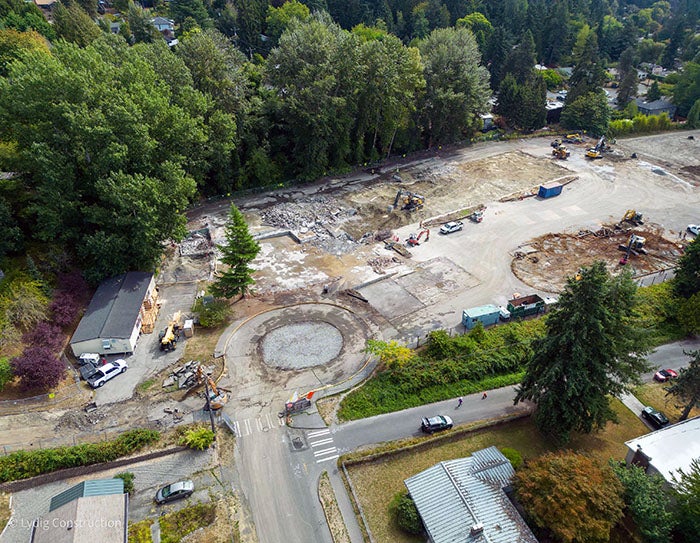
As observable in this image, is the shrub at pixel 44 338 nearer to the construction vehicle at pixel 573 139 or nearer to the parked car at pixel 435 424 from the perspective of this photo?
the parked car at pixel 435 424

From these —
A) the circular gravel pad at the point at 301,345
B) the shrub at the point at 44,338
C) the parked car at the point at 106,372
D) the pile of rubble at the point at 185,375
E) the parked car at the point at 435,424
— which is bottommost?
the parked car at the point at 435,424

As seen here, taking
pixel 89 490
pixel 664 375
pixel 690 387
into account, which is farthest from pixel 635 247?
pixel 89 490

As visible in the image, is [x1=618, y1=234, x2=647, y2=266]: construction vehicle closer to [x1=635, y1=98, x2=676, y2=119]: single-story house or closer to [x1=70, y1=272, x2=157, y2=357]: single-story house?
[x1=70, y1=272, x2=157, y2=357]: single-story house

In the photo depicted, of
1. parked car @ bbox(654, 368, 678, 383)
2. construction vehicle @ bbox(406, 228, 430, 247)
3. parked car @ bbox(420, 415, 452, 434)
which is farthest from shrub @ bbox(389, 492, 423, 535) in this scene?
construction vehicle @ bbox(406, 228, 430, 247)

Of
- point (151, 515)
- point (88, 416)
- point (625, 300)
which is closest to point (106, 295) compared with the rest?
point (88, 416)

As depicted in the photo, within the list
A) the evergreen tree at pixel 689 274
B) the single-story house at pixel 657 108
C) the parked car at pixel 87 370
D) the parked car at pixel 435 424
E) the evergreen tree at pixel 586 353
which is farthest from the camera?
the single-story house at pixel 657 108

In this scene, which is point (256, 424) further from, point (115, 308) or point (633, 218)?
point (633, 218)

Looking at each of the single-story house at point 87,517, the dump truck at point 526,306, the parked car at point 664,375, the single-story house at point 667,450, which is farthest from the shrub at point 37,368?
the parked car at point 664,375
